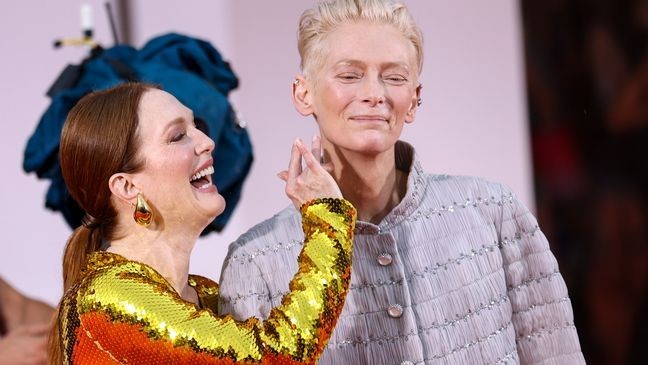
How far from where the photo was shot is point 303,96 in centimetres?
203

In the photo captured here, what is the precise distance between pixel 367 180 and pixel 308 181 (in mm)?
150

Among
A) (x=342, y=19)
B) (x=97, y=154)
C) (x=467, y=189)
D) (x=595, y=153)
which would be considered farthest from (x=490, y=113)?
(x=97, y=154)

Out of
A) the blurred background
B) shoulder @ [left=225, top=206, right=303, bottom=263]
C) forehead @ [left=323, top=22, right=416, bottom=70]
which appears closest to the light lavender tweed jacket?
shoulder @ [left=225, top=206, right=303, bottom=263]

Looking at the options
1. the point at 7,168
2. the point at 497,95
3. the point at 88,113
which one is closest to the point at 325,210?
the point at 88,113

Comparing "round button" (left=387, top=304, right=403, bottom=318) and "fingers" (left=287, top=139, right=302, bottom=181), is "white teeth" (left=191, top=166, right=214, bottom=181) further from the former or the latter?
"round button" (left=387, top=304, right=403, bottom=318)

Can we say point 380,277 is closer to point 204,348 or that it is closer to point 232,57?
point 204,348

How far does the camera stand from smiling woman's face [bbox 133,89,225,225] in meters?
1.93

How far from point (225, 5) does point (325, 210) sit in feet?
6.74

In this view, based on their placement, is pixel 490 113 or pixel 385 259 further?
pixel 490 113

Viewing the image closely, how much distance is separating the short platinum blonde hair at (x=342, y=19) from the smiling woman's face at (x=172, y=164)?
0.24 meters

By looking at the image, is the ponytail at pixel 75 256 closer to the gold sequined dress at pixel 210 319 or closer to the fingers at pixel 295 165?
the gold sequined dress at pixel 210 319

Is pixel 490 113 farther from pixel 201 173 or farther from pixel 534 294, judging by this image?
pixel 201 173

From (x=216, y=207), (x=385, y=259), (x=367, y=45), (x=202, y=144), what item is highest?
(x=367, y=45)

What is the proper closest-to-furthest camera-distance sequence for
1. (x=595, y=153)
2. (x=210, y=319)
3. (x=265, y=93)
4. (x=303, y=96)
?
(x=210, y=319) < (x=303, y=96) < (x=595, y=153) < (x=265, y=93)
